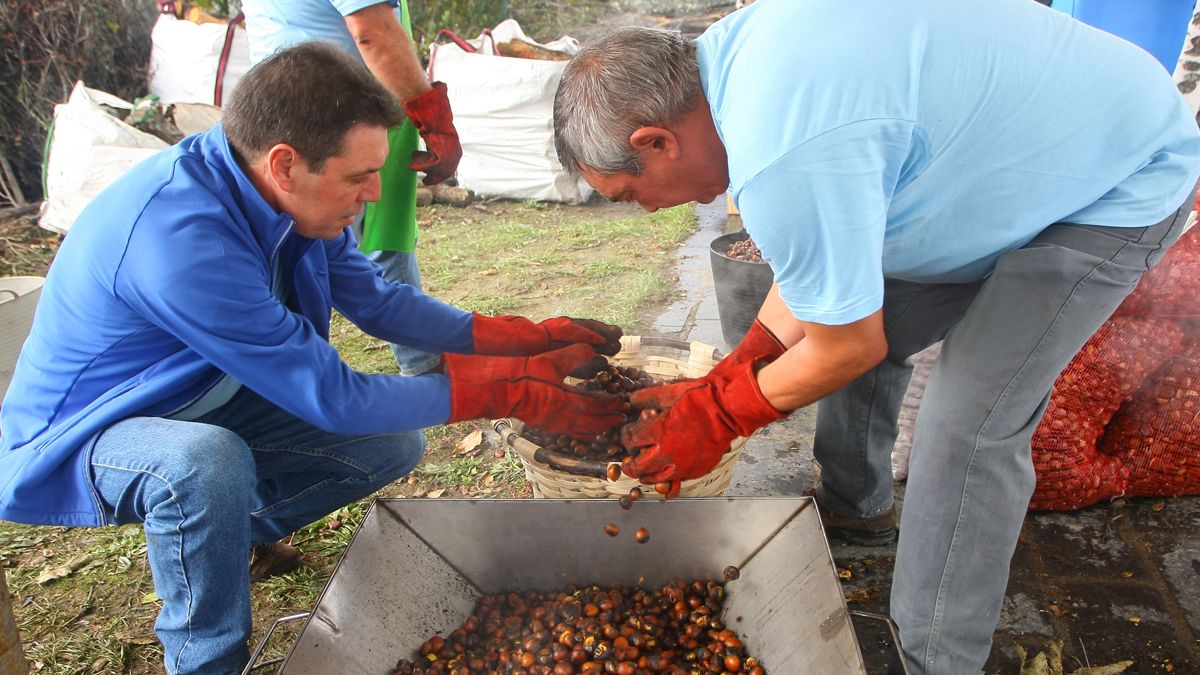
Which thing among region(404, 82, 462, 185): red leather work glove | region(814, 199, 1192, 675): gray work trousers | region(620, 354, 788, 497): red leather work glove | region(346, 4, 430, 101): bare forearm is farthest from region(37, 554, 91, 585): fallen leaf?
region(814, 199, 1192, 675): gray work trousers

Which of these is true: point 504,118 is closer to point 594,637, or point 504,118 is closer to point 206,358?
point 206,358

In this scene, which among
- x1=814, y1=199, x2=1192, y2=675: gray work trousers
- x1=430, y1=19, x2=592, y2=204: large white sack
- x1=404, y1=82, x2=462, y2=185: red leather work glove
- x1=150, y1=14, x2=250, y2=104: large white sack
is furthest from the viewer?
x1=430, y1=19, x2=592, y2=204: large white sack

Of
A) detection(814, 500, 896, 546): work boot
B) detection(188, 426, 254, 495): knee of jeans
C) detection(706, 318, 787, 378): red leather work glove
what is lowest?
detection(814, 500, 896, 546): work boot

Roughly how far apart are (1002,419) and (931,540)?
0.34 metres

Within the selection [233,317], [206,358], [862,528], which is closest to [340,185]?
[233,317]

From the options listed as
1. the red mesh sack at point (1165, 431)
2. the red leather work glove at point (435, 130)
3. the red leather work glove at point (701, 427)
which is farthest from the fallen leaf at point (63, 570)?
the red mesh sack at point (1165, 431)

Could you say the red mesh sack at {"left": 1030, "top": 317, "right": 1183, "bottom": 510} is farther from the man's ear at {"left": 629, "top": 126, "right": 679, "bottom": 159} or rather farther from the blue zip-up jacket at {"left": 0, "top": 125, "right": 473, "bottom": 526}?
the blue zip-up jacket at {"left": 0, "top": 125, "right": 473, "bottom": 526}

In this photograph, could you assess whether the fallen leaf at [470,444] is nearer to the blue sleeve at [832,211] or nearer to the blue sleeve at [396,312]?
the blue sleeve at [396,312]

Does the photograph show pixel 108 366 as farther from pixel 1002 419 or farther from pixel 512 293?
pixel 512 293

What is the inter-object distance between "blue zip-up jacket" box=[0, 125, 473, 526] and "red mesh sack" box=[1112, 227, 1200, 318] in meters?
2.48

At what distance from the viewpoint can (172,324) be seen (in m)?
1.88

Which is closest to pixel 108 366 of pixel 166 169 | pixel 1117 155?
pixel 166 169

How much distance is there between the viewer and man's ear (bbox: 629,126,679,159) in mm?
1566

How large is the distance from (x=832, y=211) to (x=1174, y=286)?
211cm
